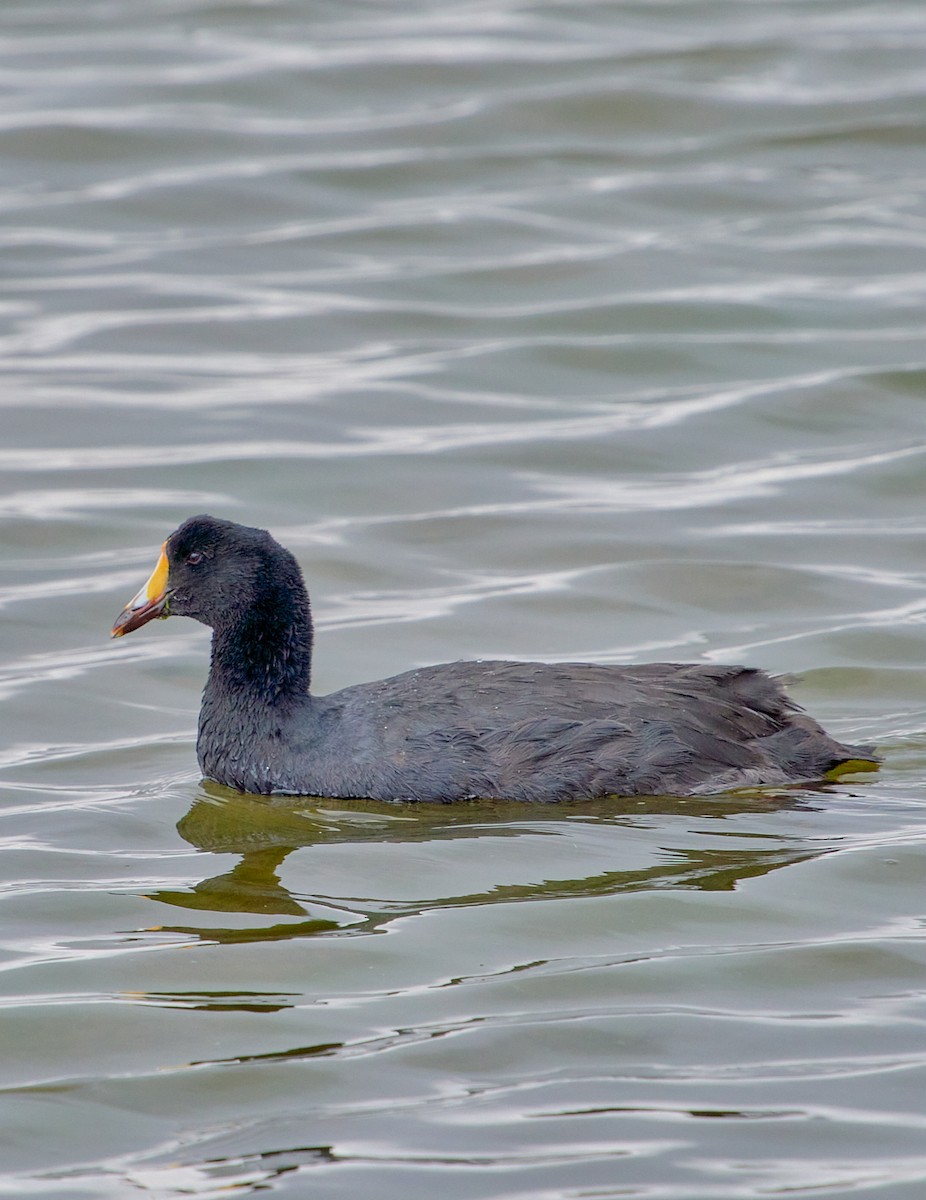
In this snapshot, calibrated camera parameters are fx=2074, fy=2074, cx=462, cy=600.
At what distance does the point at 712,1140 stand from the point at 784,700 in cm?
295

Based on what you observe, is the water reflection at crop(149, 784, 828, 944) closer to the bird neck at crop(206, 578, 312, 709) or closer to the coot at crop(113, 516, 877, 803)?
the coot at crop(113, 516, 877, 803)

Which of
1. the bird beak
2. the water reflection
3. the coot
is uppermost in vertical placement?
the bird beak

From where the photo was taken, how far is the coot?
7.07 m

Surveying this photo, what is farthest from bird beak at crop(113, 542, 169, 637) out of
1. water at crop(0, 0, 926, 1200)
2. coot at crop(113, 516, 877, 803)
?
water at crop(0, 0, 926, 1200)

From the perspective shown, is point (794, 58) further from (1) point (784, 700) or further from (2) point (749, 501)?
(1) point (784, 700)

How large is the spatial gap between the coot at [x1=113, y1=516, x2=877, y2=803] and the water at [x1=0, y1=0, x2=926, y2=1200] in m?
0.13

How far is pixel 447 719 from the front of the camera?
23.4 ft

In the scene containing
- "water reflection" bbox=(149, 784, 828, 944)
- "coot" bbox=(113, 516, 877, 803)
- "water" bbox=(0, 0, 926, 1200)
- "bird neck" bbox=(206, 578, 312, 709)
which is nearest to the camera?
"water" bbox=(0, 0, 926, 1200)

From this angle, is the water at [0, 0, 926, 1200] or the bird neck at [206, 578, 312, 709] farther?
the bird neck at [206, 578, 312, 709]

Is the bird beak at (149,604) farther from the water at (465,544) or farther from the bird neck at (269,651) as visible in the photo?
the water at (465,544)

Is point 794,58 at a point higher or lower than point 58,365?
higher

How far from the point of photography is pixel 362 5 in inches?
804

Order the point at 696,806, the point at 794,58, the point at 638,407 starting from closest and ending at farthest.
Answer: the point at 696,806 < the point at 638,407 < the point at 794,58

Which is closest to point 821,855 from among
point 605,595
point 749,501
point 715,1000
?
point 715,1000
